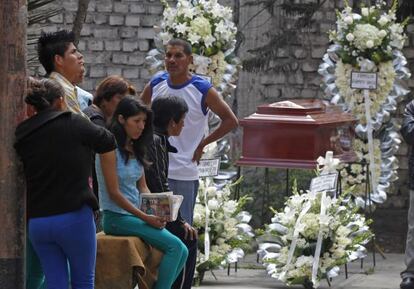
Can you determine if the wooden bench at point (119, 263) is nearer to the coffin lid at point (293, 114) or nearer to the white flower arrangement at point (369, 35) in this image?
the coffin lid at point (293, 114)

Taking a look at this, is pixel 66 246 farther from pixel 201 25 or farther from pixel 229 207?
pixel 201 25

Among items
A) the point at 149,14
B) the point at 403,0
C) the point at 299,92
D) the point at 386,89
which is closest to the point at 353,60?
the point at 386,89

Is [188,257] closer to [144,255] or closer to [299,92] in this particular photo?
[144,255]

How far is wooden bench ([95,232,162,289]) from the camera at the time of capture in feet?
25.2

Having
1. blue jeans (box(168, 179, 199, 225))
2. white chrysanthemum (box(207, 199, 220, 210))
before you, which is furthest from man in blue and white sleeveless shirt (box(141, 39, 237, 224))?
white chrysanthemum (box(207, 199, 220, 210))

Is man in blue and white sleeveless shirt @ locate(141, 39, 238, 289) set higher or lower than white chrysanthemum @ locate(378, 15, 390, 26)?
lower

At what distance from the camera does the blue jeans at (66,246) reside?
Result: 23.0 feet

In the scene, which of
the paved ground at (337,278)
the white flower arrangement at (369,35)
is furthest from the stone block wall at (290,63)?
the paved ground at (337,278)

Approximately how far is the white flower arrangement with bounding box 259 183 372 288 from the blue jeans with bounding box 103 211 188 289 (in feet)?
8.22

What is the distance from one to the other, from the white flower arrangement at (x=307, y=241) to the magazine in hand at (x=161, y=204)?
2.64 metres

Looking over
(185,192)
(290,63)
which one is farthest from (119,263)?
(290,63)

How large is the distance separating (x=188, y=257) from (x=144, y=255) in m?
0.83

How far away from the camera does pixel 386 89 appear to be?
13125mm

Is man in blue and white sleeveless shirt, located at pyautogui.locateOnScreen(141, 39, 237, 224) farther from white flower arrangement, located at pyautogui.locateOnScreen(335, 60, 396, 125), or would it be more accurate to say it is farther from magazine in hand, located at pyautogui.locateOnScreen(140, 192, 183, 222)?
white flower arrangement, located at pyautogui.locateOnScreen(335, 60, 396, 125)
